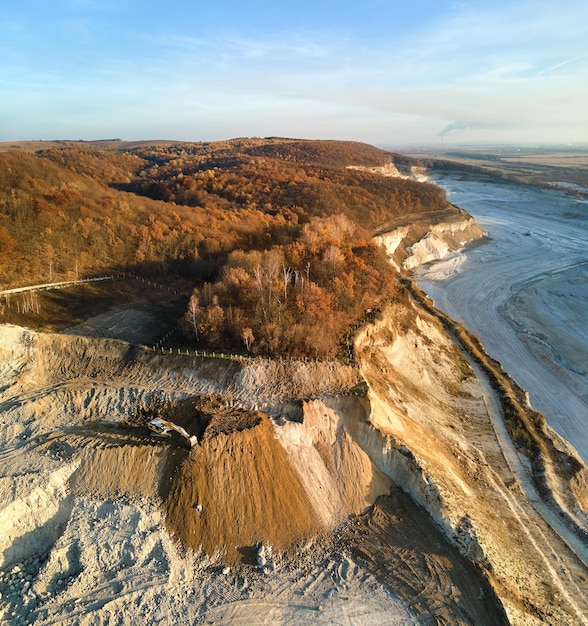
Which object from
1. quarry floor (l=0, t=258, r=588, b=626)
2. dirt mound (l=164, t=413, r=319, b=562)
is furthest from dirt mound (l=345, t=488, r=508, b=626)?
dirt mound (l=164, t=413, r=319, b=562)

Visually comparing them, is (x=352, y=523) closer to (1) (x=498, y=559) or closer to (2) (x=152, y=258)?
(1) (x=498, y=559)

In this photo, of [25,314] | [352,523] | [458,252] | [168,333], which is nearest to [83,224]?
[25,314]

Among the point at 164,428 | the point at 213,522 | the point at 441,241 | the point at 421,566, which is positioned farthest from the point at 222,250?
the point at 441,241

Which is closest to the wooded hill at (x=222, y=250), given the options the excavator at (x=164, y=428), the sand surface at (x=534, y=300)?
the excavator at (x=164, y=428)

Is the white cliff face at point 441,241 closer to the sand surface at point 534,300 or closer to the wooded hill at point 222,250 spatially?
the sand surface at point 534,300

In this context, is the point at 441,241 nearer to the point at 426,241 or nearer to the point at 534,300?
the point at 426,241
